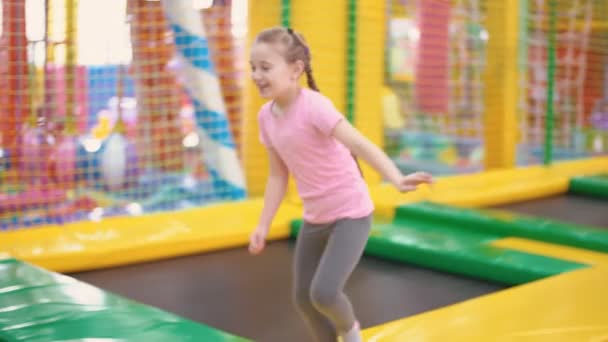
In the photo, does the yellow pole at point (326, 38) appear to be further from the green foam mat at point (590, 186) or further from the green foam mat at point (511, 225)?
the green foam mat at point (590, 186)

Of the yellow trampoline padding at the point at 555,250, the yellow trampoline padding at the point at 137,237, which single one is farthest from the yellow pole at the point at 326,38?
the yellow trampoline padding at the point at 555,250

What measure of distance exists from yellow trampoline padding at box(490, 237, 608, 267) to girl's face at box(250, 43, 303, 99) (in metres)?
1.53

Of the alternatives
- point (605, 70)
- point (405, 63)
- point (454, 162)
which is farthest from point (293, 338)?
point (405, 63)

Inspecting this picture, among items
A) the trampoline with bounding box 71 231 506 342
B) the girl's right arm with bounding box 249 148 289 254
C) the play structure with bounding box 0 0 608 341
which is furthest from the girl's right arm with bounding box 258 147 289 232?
the trampoline with bounding box 71 231 506 342

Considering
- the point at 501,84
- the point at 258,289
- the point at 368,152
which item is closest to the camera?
the point at 368,152

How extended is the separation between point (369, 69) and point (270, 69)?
101 inches

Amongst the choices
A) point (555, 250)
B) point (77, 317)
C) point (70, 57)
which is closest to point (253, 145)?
point (70, 57)

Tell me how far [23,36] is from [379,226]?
67.6 inches

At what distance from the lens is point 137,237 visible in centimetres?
Result: 329

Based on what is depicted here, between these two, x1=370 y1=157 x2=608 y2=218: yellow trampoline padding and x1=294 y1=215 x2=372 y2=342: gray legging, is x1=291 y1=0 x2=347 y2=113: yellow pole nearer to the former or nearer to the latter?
x1=370 y1=157 x2=608 y2=218: yellow trampoline padding

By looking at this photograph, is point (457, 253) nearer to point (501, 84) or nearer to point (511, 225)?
point (511, 225)

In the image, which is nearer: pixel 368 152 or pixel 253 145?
pixel 368 152

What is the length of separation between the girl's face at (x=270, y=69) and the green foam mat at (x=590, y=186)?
3.51m

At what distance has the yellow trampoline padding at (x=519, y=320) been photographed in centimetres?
206
